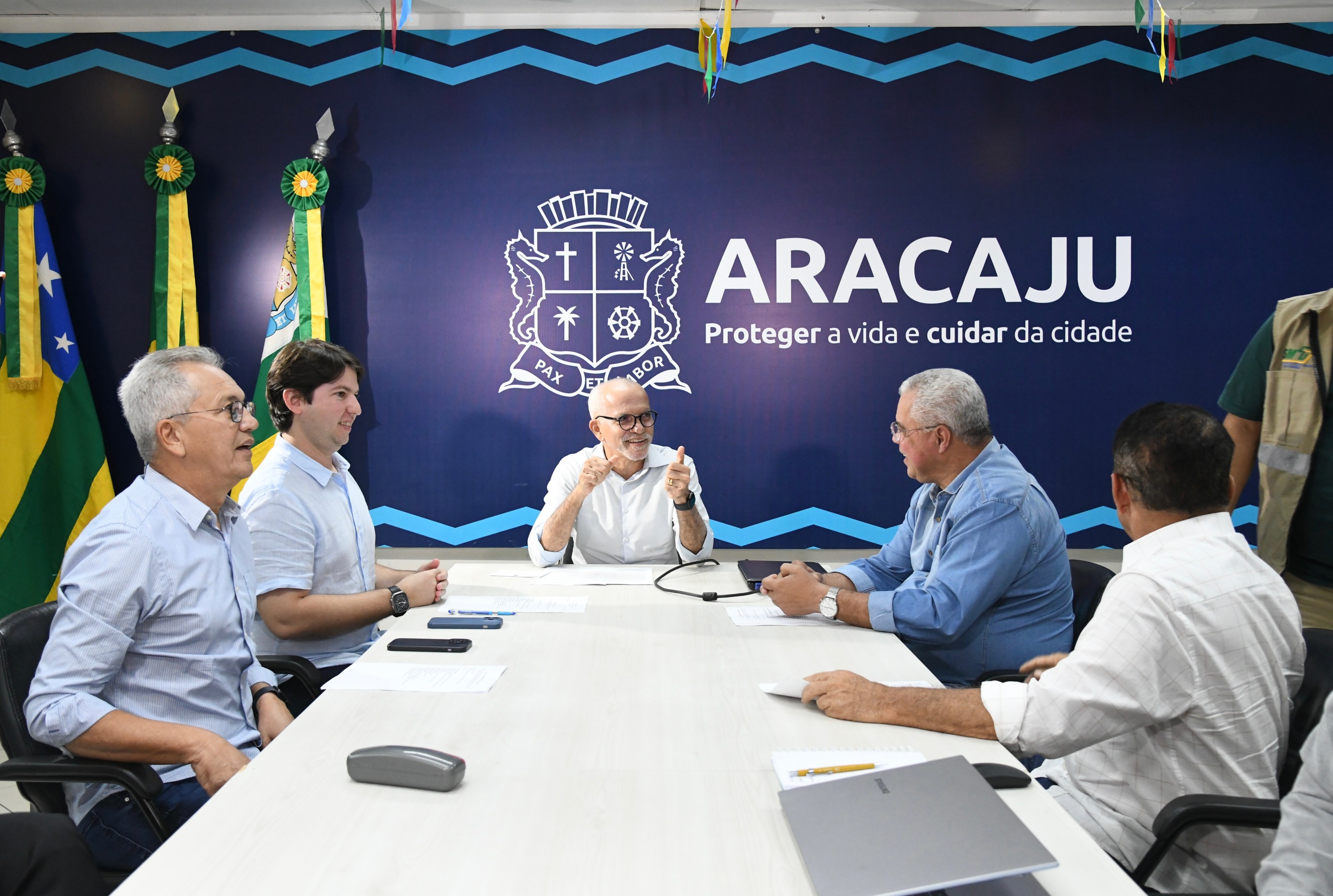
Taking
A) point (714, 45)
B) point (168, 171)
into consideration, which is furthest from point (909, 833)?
point (168, 171)

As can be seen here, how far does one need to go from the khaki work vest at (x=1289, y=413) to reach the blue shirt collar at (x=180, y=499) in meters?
2.73

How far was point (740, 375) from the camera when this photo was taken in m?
3.77

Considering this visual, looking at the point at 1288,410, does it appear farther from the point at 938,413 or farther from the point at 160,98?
the point at 160,98

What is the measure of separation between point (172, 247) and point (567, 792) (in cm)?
337

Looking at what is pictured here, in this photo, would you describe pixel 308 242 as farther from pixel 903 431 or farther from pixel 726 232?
pixel 903 431

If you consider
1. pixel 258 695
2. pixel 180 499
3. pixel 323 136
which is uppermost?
pixel 323 136

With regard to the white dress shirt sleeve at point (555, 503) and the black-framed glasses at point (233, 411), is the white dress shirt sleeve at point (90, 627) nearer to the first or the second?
the black-framed glasses at point (233, 411)

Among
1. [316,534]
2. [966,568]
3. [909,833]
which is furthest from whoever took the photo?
[316,534]

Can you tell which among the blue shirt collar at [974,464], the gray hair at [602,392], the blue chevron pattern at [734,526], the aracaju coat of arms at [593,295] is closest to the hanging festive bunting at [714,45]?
the aracaju coat of arms at [593,295]

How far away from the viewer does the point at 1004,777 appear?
124cm

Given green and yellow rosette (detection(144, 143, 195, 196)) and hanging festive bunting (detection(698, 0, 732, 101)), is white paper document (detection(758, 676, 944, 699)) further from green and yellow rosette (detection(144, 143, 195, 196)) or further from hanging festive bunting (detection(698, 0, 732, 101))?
green and yellow rosette (detection(144, 143, 195, 196))

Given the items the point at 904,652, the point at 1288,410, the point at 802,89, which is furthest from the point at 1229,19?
the point at 904,652

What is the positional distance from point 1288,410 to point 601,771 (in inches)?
88.4

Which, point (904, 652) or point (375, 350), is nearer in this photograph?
point (904, 652)
